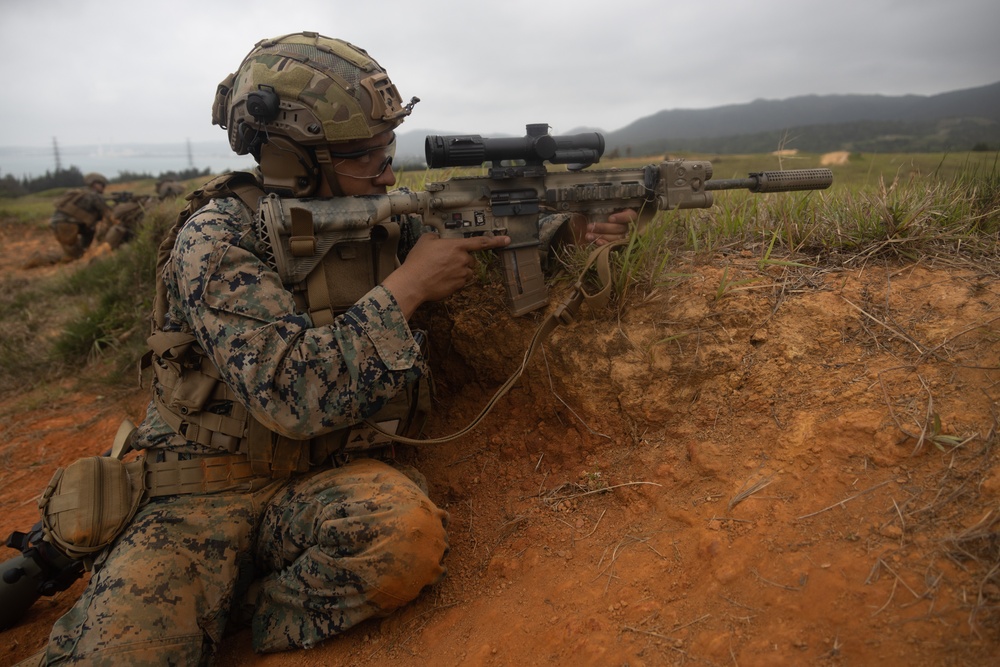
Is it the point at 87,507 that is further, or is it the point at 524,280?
the point at 524,280

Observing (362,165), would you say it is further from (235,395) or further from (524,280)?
(235,395)

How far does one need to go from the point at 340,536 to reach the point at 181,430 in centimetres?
89

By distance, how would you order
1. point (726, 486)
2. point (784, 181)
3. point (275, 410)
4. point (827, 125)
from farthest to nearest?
1. point (827, 125)
2. point (784, 181)
3. point (275, 410)
4. point (726, 486)

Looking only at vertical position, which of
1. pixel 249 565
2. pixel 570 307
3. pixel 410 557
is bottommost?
pixel 249 565

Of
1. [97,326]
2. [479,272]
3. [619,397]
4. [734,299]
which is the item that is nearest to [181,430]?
[479,272]

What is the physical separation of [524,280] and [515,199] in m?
0.39

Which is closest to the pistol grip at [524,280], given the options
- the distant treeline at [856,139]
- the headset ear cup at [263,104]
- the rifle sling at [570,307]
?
the rifle sling at [570,307]

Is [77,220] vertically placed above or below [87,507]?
above

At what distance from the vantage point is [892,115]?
39.6 ft

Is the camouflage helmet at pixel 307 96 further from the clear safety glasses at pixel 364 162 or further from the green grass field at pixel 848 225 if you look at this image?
the green grass field at pixel 848 225

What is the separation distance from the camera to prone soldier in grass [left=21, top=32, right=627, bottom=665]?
87.6 inches

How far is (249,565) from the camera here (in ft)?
8.52

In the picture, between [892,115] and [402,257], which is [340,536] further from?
[892,115]

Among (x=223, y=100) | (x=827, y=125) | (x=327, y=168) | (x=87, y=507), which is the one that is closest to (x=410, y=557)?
(x=87, y=507)
